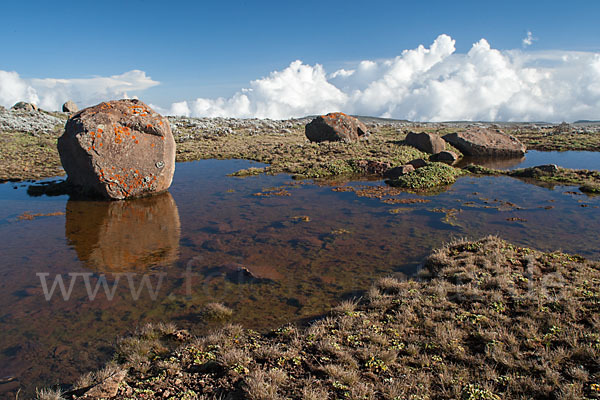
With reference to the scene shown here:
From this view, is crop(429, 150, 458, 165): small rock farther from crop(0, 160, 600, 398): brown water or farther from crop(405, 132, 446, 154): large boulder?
crop(0, 160, 600, 398): brown water

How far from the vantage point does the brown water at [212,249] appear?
6.55 m

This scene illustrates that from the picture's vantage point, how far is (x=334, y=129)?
33125 millimetres

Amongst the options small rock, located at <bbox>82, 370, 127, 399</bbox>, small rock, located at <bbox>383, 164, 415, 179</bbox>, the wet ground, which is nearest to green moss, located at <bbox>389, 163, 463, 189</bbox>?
small rock, located at <bbox>383, 164, 415, 179</bbox>

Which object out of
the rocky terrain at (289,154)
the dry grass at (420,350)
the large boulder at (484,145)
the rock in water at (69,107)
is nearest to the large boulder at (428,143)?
the rocky terrain at (289,154)

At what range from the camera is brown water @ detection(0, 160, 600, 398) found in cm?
655

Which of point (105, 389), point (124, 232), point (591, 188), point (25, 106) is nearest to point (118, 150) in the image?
point (124, 232)

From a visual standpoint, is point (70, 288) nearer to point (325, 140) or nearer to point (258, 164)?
point (258, 164)

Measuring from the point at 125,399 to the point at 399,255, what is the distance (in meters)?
7.36

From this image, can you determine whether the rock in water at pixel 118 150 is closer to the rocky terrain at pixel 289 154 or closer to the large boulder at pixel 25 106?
the rocky terrain at pixel 289 154

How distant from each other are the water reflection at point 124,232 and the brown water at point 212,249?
0.18 ft

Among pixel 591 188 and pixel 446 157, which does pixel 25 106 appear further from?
pixel 591 188

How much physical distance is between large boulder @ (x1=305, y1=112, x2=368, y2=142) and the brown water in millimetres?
17034

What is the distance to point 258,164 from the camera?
1005 inches

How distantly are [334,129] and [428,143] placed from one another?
9081 millimetres
